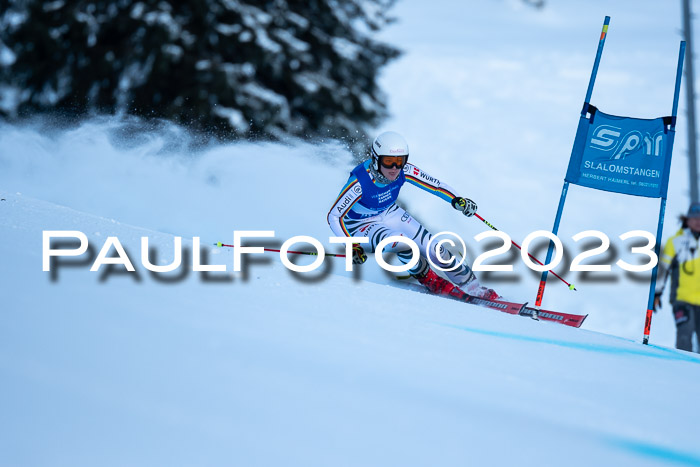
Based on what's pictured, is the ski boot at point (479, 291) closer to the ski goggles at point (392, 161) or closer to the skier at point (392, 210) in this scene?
the skier at point (392, 210)

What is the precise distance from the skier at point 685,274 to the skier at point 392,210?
→ 4.82 ft

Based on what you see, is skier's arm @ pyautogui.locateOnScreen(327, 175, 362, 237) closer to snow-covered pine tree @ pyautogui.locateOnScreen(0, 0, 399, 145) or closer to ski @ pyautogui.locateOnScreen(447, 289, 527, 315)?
ski @ pyautogui.locateOnScreen(447, 289, 527, 315)

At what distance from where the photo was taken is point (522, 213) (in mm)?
17703

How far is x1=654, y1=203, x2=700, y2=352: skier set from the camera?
20.1ft

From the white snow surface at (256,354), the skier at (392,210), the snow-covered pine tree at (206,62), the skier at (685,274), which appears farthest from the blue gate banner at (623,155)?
the snow-covered pine tree at (206,62)

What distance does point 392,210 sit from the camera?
620cm


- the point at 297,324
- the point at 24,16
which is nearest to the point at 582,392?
the point at 297,324

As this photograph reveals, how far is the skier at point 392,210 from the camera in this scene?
18.6 feet

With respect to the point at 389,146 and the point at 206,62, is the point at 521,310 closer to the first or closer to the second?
the point at 389,146

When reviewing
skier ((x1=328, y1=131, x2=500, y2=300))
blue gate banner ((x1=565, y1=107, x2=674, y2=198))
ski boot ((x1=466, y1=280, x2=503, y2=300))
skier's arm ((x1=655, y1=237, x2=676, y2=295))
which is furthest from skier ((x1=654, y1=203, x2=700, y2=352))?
skier ((x1=328, y1=131, x2=500, y2=300))

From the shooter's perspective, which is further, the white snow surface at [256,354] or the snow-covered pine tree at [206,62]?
the snow-covered pine tree at [206,62]

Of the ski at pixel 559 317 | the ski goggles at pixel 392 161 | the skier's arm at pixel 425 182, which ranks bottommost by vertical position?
the ski at pixel 559 317

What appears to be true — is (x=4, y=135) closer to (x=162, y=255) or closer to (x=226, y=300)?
(x=162, y=255)

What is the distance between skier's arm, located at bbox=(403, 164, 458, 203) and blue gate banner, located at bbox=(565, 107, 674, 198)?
39.2 inches
